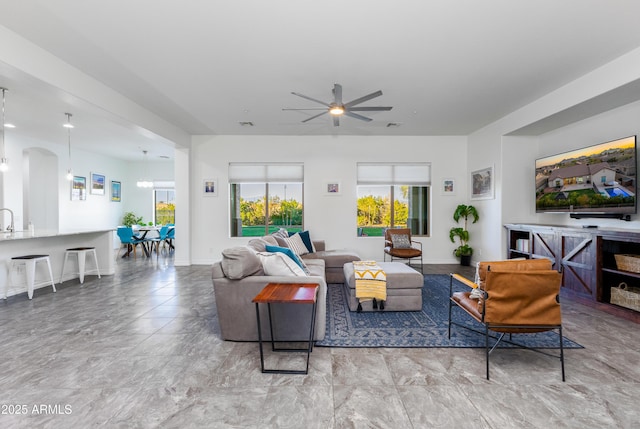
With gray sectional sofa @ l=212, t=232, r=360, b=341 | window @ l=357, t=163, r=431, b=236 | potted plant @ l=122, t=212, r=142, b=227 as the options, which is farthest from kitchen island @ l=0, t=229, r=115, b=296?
window @ l=357, t=163, r=431, b=236

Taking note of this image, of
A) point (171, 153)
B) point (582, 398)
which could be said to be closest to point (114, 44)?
point (582, 398)

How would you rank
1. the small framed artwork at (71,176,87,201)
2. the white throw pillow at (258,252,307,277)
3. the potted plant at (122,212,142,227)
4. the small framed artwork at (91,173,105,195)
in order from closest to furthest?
the white throw pillow at (258,252,307,277) → the small framed artwork at (71,176,87,201) → the small framed artwork at (91,173,105,195) → the potted plant at (122,212,142,227)

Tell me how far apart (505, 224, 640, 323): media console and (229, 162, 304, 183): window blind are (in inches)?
193

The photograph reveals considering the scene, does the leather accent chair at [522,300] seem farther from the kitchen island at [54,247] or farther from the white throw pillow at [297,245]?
the kitchen island at [54,247]

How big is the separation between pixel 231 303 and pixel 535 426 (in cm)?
240

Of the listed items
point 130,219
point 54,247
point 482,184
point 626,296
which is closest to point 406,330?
point 626,296

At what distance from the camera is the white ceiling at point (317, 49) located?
258 cm

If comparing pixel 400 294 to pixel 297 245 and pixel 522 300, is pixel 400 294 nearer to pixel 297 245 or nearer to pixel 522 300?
pixel 522 300

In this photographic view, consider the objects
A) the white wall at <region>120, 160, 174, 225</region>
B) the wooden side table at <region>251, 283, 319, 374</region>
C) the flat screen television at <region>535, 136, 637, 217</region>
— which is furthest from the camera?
the white wall at <region>120, 160, 174, 225</region>

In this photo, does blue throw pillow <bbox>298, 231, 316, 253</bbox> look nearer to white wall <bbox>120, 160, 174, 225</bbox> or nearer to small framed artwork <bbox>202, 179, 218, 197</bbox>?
small framed artwork <bbox>202, 179, 218, 197</bbox>

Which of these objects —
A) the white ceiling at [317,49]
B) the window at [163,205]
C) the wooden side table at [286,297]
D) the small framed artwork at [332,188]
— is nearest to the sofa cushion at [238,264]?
the wooden side table at [286,297]

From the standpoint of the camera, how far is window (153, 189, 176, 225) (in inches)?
404

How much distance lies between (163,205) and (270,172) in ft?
18.6

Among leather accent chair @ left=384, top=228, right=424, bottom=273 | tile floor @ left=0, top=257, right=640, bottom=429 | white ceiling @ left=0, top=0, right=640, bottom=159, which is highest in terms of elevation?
white ceiling @ left=0, top=0, right=640, bottom=159
